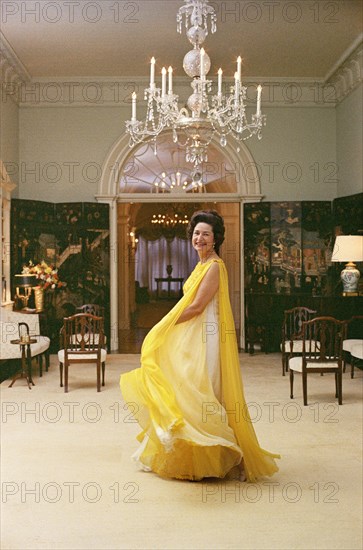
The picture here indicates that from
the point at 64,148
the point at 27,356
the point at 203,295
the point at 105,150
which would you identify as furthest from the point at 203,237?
the point at 64,148

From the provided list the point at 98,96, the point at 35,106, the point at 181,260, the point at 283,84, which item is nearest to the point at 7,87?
the point at 35,106

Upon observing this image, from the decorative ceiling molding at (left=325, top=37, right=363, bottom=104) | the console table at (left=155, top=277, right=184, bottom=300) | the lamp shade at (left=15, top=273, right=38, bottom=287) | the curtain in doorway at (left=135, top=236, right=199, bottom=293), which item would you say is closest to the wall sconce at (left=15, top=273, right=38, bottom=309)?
the lamp shade at (left=15, top=273, right=38, bottom=287)

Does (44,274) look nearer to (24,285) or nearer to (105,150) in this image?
(24,285)

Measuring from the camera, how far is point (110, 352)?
38.5 ft

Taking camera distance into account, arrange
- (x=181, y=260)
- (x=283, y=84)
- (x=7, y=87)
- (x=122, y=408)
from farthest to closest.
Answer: (x=181, y=260), (x=283, y=84), (x=7, y=87), (x=122, y=408)

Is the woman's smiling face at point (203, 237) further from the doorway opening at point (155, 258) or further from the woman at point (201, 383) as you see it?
the doorway opening at point (155, 258)

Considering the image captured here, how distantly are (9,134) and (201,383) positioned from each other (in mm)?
8086

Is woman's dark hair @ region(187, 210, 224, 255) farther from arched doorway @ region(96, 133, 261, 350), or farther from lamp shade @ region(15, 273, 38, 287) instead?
arched doorway @ region(96, 133, 261, 350)

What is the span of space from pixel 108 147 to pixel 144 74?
1.50 meters

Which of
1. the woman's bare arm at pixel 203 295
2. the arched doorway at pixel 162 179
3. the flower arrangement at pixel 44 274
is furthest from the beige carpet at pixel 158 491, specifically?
the arched doorway at pixel 162 179

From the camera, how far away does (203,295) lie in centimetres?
469

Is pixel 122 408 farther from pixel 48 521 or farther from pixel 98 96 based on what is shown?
pixel 98 96

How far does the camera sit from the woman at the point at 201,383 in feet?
14.9

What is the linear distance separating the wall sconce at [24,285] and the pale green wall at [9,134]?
6.23 feet
